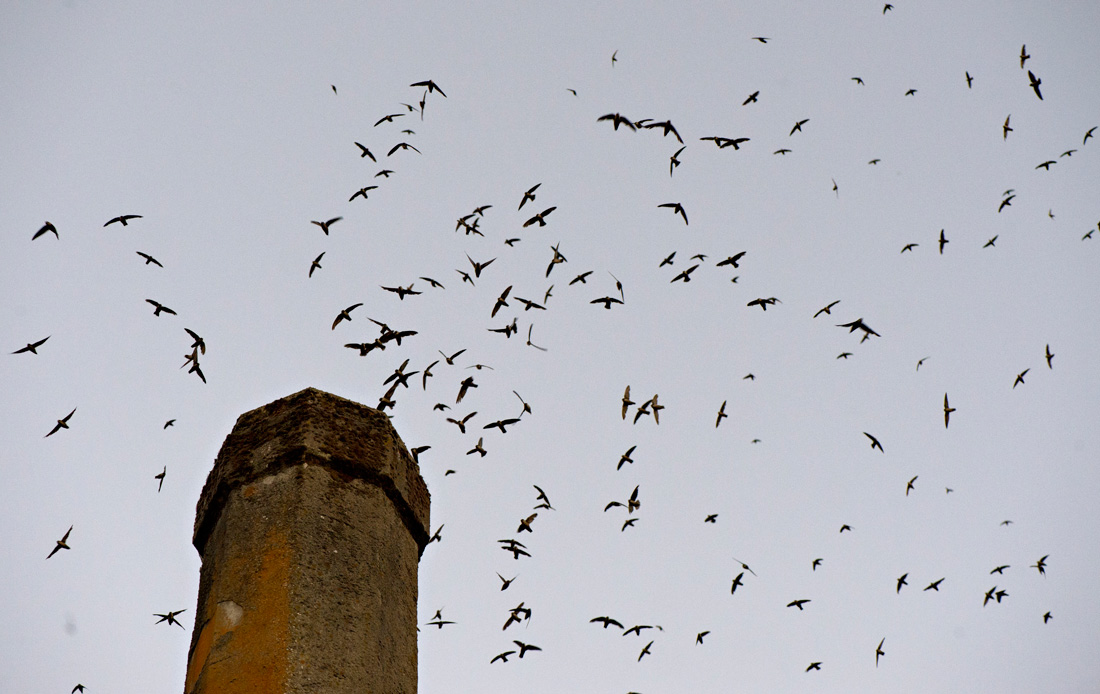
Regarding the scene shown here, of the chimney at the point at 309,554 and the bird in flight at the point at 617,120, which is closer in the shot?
the chimney at the point at 309,554

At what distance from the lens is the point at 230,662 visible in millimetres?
3549

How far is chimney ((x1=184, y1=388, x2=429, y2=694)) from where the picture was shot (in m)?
3.55

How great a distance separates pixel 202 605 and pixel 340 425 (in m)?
0.95

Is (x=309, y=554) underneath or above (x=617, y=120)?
underneath

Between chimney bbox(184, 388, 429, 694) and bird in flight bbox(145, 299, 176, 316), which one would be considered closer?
chimney bbox(184, 388, 429, 694)

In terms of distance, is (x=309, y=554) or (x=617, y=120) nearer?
(x=309, y=554)

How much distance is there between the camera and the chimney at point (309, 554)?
3.55 metres

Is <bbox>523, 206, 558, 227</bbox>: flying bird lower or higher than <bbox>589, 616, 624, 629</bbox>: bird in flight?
higher

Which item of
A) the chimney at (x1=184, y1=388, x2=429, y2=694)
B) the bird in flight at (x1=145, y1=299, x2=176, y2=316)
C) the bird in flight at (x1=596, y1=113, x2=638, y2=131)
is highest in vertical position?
the bird in flight at (x1=596, y1=113, x2=638, y2=131)

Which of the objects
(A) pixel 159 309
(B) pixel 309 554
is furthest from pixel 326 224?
(B) pixel 309 554

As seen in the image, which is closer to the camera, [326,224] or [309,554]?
[309,554]

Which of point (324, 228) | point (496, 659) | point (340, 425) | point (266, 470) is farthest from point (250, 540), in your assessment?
point (324, 228)

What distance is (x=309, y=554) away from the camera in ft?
12.4

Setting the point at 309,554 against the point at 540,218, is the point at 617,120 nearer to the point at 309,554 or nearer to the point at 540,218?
the point at 540,218
